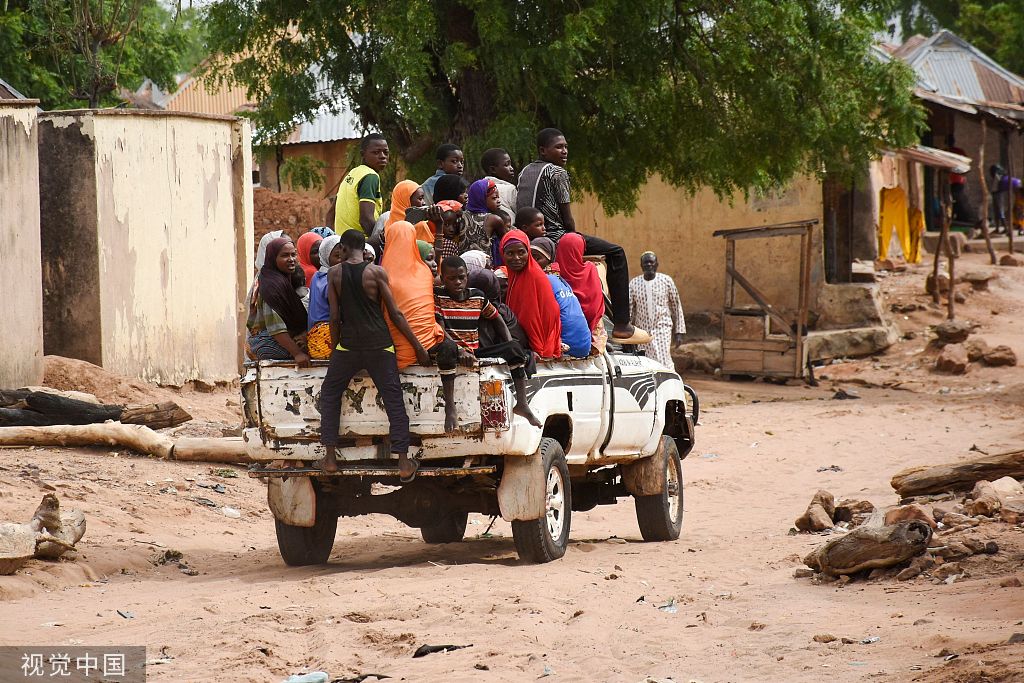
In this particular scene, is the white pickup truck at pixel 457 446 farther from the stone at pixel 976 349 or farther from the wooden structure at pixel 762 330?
the stone at pixel 976 349

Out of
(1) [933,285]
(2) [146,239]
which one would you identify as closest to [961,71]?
(1) [933,285]

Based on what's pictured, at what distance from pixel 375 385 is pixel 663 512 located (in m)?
2.71

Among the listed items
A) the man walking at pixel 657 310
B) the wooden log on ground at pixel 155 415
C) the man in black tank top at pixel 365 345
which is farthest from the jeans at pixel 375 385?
the man walking at pixel 657 310

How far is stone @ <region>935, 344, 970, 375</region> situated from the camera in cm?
1961

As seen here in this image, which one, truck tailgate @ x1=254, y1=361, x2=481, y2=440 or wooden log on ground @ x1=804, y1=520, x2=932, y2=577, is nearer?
wooden log on ground @ x1=804, y1=520, x2=932, y2=577

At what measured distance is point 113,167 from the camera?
1262 cm

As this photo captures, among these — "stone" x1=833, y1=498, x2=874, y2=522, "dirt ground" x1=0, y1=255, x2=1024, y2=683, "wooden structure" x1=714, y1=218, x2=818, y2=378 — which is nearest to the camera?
"dirt ground" x1=0, y1=255, x2=1024, y2=683

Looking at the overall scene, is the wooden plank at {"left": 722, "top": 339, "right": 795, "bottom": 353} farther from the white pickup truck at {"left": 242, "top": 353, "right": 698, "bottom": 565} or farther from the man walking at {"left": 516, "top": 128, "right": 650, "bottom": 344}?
the white pickup truck at {"left": 242, "top": 353, "right": 698, "bottom": 565}

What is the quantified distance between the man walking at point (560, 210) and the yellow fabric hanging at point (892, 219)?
18.4 m

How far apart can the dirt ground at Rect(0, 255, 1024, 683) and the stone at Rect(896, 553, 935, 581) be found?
10cm

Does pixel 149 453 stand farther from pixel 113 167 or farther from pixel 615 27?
pixel 615 27

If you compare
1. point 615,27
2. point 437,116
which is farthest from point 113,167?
point 615,27

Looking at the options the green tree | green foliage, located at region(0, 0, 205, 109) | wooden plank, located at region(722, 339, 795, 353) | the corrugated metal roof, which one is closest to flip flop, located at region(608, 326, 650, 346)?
the green tree

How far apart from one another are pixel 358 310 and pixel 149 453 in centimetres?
398
